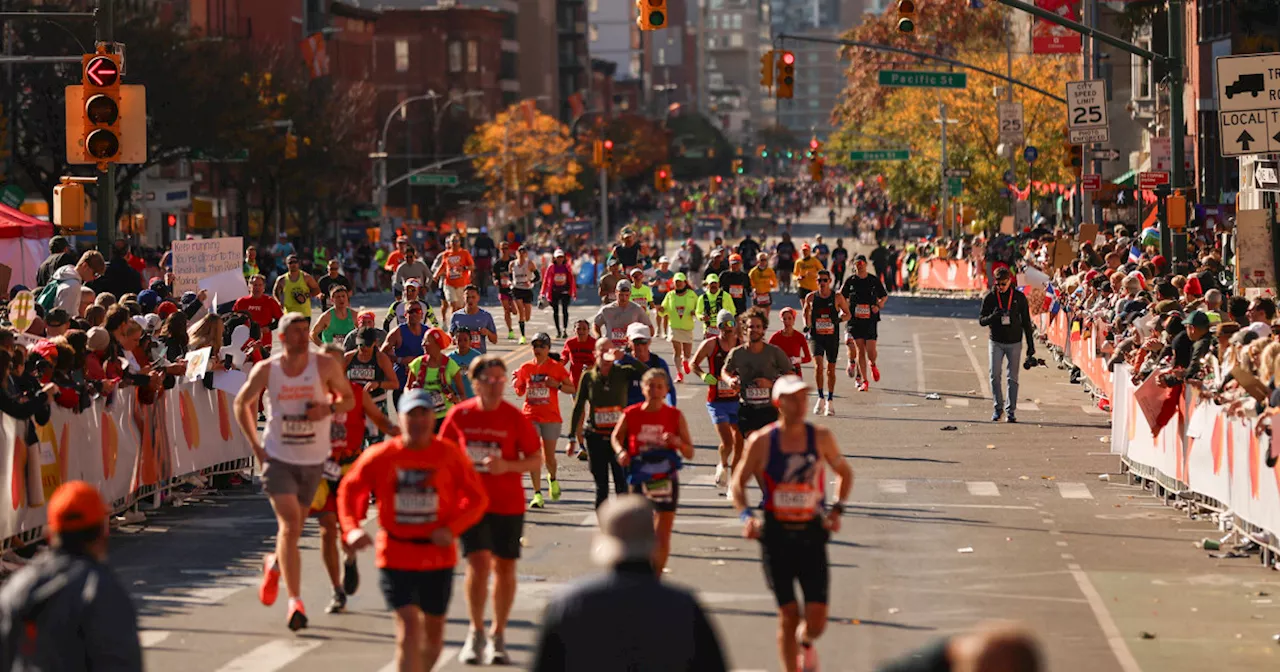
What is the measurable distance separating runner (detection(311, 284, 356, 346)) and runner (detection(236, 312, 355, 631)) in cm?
975

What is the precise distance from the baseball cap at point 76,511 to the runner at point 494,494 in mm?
4656

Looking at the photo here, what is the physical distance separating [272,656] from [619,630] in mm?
5848

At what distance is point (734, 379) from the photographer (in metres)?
18.1

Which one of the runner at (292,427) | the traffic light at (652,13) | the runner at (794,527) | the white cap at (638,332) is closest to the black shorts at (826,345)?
the traffic light at (652,13)

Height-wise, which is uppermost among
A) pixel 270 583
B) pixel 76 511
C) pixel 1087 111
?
pixel 1087 111

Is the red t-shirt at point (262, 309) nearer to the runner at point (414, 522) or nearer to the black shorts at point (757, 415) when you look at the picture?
the black shorts at point (757, 415)

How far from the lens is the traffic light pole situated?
79.5 feet

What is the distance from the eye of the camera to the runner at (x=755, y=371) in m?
18.0

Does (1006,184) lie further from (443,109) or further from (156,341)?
(156,341)

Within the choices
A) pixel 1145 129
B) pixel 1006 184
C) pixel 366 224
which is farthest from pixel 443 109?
pixel 1145 129

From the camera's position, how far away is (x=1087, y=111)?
126ft

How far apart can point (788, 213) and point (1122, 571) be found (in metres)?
155

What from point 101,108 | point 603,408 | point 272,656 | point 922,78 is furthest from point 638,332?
point 922,78

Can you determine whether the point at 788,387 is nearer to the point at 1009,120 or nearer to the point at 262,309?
the point at 262,309
